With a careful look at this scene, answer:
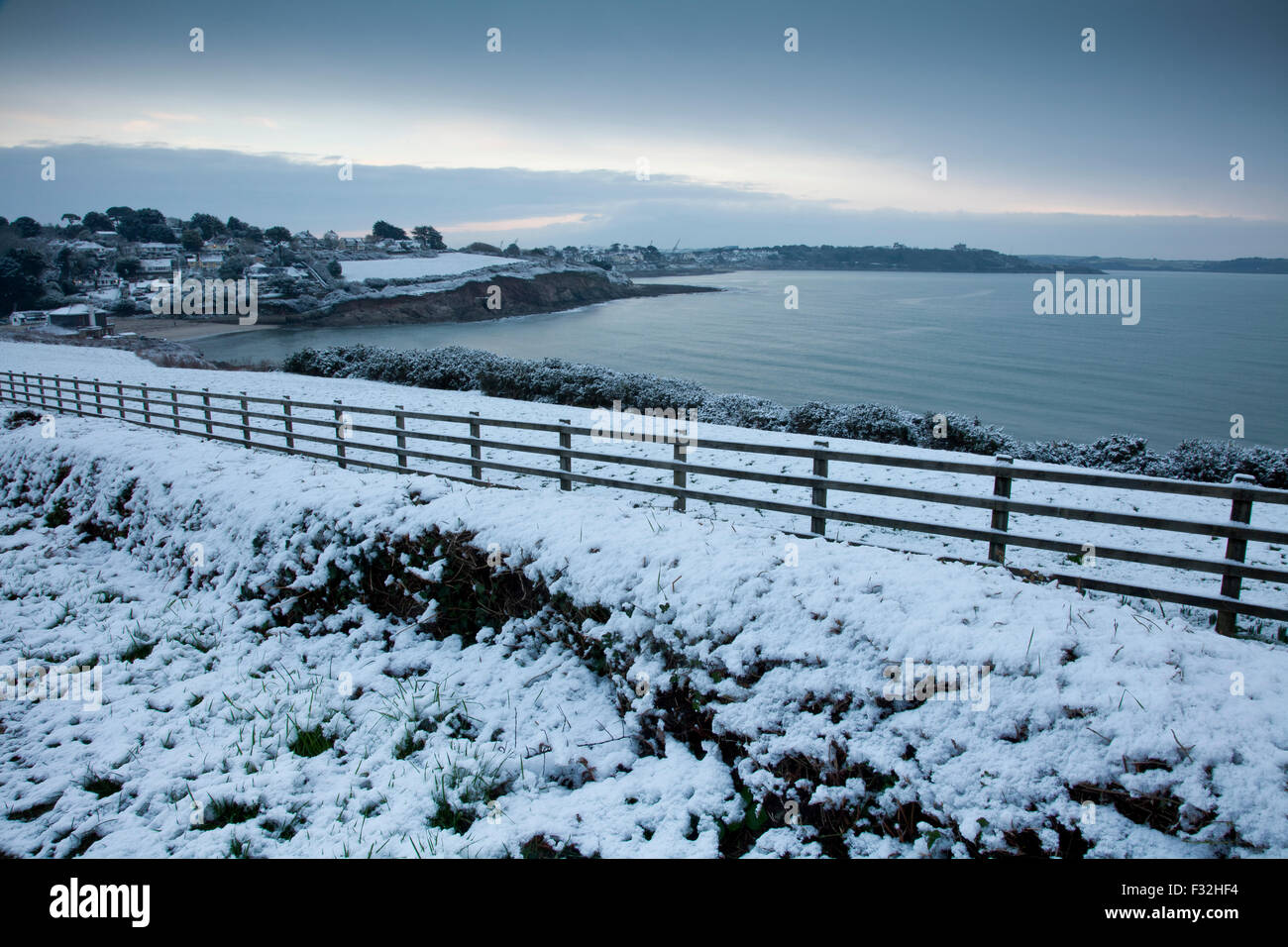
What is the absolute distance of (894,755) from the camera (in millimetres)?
4016

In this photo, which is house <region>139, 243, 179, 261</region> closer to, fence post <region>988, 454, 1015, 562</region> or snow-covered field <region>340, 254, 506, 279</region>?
snow-covered field <region>340, 254, 506, 279</region>

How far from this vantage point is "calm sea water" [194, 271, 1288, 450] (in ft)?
137

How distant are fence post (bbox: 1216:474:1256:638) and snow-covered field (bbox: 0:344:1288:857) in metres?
0.99

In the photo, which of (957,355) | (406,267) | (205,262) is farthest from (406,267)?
(957,355)

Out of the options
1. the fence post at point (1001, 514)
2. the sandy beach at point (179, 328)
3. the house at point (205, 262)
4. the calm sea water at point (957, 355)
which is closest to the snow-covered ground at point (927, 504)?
the fence post at point (1001, 514)

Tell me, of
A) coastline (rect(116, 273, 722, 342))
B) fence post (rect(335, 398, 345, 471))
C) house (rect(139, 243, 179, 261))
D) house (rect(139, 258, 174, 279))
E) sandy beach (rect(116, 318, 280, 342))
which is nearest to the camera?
fence post (rect(335, 398, 345, 471))

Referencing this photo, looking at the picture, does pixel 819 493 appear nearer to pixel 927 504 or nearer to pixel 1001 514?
pixel 1001 514

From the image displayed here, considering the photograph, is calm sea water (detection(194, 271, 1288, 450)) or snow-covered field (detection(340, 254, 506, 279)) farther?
snow-covered field (detection(340, 254, 506, 279))

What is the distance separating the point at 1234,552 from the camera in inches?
212

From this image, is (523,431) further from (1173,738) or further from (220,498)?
(1173,738)

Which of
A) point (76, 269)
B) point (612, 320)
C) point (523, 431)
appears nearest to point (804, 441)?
point (523, 431)

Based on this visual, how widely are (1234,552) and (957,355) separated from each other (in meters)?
65.1

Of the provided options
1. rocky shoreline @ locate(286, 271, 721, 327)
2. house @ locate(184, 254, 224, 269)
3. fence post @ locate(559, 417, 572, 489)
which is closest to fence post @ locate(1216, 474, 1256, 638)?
fence post @ locate(559, 417, 572, 489)

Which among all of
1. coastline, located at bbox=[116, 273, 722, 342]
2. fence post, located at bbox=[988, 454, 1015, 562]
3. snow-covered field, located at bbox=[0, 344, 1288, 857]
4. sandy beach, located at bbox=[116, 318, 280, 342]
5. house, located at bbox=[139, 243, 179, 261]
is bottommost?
snow-covered field, located at bbox=[0, 344, 1288, 857]
